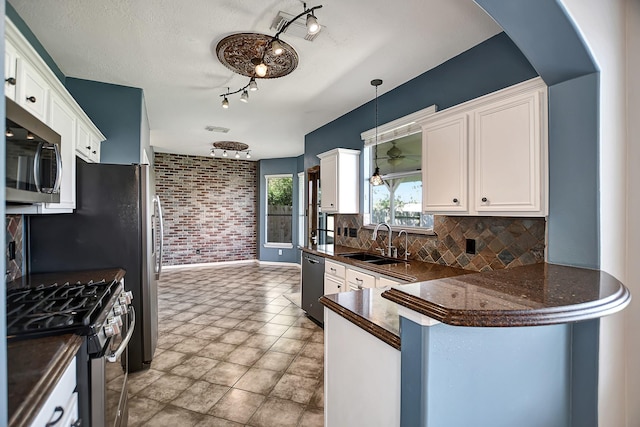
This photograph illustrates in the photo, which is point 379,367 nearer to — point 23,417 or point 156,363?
point 23,417

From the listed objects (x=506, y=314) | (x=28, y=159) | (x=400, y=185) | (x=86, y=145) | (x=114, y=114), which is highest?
(x=114, y=114)

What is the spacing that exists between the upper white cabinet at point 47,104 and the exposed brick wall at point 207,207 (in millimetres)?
4762

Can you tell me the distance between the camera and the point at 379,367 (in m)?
1.20

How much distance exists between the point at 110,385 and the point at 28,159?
1111 mm

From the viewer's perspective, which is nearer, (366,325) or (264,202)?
(366,325)

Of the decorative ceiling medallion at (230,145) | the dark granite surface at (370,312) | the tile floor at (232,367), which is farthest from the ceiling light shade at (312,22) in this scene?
the decorative ceiling medallion at (230,145)

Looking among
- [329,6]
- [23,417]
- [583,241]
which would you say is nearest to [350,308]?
[23,417]

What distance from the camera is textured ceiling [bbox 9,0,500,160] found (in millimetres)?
2105

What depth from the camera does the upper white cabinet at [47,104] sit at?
147cm

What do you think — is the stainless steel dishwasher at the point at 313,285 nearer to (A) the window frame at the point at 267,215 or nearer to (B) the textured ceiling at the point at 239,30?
(B) the textured ceiling at the point at 239,30

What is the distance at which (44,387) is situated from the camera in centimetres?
88

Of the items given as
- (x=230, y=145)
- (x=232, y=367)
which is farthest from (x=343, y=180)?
(x=230, y=145)

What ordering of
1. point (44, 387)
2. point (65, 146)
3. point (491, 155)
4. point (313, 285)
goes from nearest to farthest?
point (44, 387), point (491, 155), point (65, 146), point (313, 285)

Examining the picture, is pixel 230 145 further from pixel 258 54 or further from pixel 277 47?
pixel 277 47
